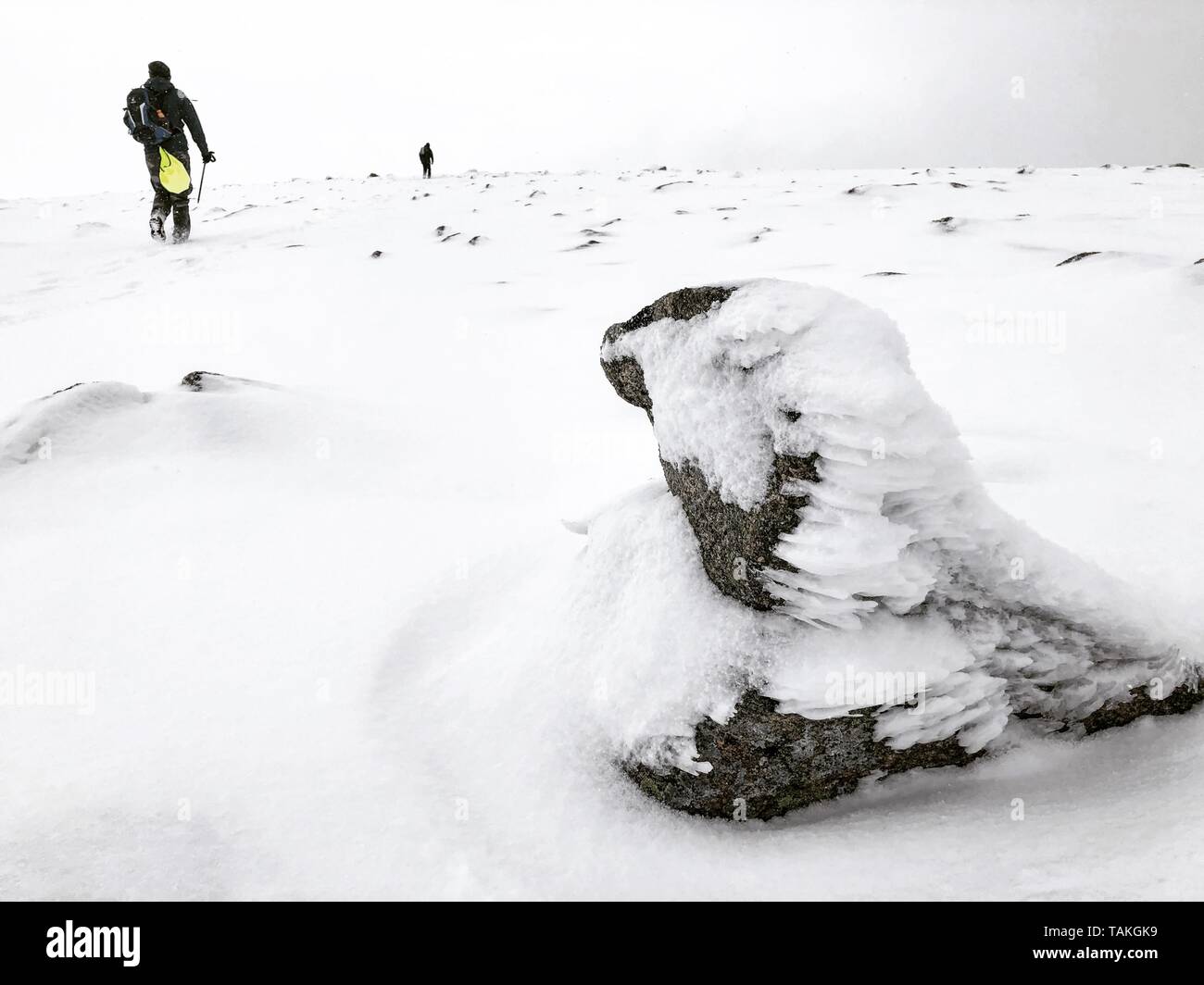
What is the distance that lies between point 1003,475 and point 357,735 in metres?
2.76

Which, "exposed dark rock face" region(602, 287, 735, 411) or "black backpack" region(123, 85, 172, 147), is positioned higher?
"black backpack" region(123, 85, 172, 147)

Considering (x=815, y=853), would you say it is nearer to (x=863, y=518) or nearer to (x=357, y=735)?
(x=863, y=518)

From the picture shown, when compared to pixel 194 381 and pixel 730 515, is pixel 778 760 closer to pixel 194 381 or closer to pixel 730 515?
pixel 730 515

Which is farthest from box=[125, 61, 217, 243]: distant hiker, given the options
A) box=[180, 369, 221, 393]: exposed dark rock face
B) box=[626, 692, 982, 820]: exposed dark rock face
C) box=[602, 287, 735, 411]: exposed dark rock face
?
box=[626, 692, 982, 820]: exposed dark rock face

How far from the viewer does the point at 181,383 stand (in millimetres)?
4070

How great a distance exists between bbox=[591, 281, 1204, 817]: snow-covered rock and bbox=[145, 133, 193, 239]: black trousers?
10.5m

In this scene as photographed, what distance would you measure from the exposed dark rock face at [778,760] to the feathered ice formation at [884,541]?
0.05m

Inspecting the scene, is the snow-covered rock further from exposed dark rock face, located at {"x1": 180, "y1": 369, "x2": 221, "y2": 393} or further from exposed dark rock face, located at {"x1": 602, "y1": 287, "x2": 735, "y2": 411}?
exposed dark rock face, located at {"x1": 180, "y1": 369, "x2": 221, "y2": 393}

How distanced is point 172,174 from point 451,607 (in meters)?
10.0

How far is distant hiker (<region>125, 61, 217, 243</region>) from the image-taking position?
8984 millimetres

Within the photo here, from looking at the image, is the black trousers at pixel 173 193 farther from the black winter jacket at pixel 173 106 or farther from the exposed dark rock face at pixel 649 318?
the exposed dark rock face at pixel 649 318

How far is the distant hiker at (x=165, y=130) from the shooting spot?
898cm

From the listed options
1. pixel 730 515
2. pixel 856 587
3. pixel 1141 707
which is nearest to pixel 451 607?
pixel 730 515
